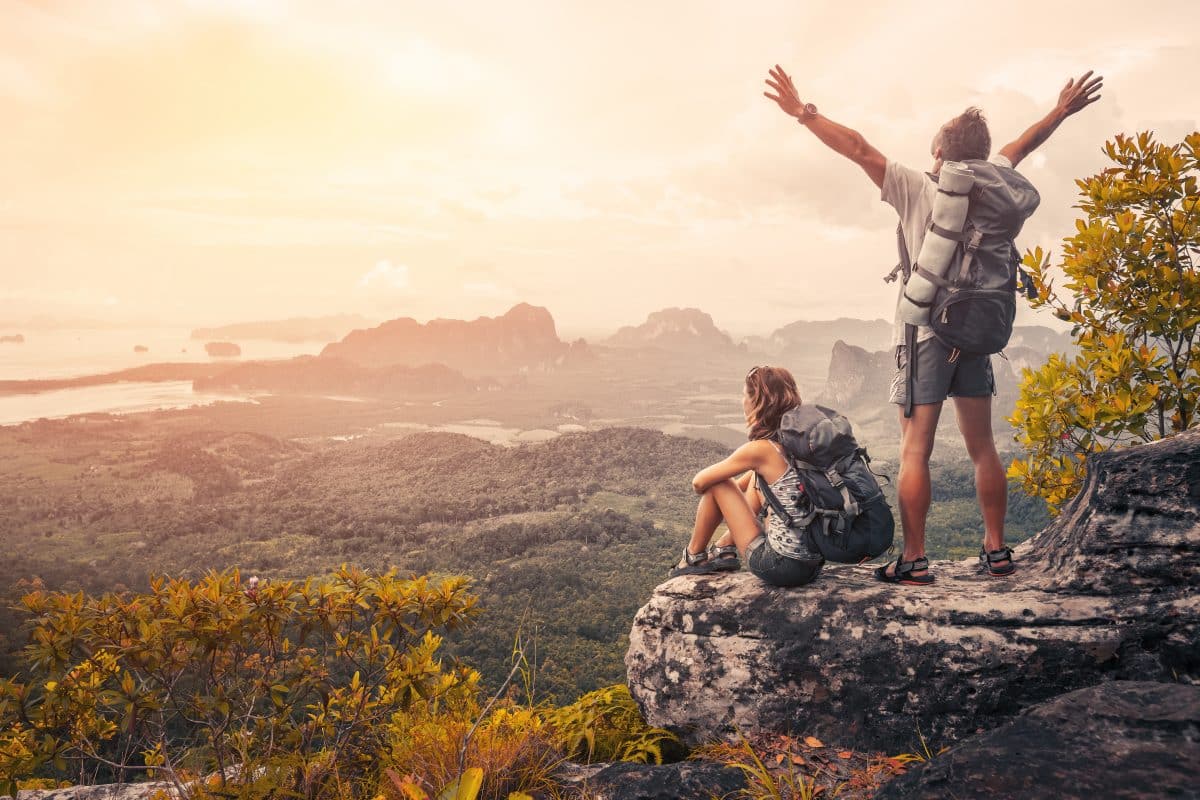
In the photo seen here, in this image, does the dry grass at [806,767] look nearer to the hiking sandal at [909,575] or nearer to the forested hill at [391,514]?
the hiking sandal at [909,575]

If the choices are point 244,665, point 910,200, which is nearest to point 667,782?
point 244,665

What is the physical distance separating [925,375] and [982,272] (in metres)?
0.70

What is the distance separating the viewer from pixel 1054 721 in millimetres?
2492

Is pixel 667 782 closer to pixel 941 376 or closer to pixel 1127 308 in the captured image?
pixel 941 376

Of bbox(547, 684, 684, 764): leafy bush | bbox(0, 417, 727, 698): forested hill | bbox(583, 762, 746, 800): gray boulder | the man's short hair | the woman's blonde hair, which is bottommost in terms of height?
bbox(0, 417, 727, 698): forested hill

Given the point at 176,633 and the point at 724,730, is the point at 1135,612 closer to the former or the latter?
the point at 724,730

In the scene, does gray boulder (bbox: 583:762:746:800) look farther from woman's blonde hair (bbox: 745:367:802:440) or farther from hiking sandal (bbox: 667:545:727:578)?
woman's blonde hair (bbox: 745:367:802:440)

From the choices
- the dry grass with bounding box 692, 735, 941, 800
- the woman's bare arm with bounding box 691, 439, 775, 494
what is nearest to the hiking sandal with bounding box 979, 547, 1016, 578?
the dry grass with bounding box 692, 735, 941, 800

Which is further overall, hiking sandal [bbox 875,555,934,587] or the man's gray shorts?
hiking sandal [bbox 875,555,934,587]

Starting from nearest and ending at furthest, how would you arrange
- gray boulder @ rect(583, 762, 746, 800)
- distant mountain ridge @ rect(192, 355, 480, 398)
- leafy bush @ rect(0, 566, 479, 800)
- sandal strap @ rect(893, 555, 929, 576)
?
gray boulder @ rect(583, 762, 746, 800), leafy bush @ rect(0, 566, 479, 800), sandal strap @ rect(893, 555, 929, 576), distant mountain ridge @ rect(192, 355, 480, 398)

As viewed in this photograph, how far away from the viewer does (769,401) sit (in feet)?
13.8

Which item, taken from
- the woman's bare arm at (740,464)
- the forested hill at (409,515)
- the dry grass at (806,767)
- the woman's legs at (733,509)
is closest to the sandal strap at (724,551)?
the woman's legs at (733,509)

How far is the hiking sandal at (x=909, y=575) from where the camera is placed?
13.5ft

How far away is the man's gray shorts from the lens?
399cm
